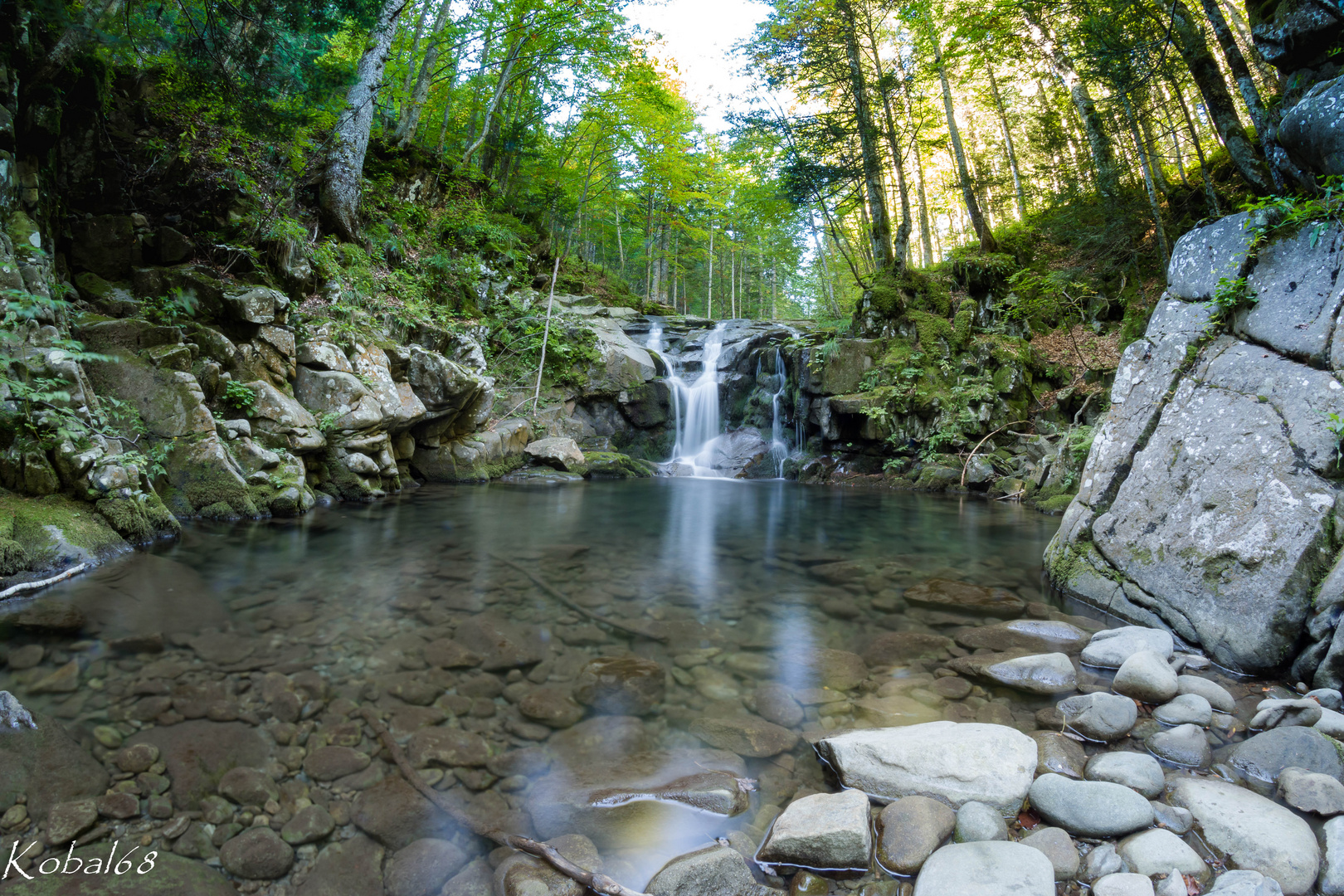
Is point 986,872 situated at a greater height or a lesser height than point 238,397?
lesser

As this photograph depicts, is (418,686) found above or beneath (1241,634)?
beneath

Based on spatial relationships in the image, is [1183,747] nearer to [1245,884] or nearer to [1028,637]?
[1245,884]

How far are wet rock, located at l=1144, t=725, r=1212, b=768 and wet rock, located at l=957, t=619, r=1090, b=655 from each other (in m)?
1.10

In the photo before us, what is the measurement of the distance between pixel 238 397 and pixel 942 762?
8471mm

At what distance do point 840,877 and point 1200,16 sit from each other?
14914 mm

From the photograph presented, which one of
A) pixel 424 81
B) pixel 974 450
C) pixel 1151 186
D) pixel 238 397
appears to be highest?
pixel 424 81

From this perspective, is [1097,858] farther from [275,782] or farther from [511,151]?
[511,151]

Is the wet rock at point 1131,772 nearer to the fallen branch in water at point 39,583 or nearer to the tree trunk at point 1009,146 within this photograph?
the fallen branch in water at point 39,583

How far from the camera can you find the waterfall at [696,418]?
54.5ft

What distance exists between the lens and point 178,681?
2.96 metres

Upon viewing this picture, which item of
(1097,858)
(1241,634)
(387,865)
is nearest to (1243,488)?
(1241,634)

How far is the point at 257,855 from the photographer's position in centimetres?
191

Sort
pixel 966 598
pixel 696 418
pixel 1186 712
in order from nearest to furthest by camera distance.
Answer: pixel 1186 712 → pixel 966 598 → pixel 696 418

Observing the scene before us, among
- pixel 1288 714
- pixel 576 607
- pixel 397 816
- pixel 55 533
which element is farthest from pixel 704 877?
pixel 55 533
